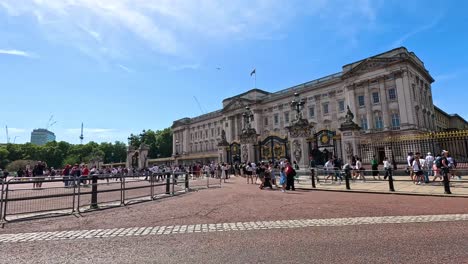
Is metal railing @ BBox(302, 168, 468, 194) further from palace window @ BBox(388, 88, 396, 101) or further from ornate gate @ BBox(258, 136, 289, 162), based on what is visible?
palace window @ BBox(388, 88, 396, 101)

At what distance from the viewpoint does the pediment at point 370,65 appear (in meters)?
49.0

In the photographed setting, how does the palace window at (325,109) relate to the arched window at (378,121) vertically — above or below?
above

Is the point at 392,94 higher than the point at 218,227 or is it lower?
higher

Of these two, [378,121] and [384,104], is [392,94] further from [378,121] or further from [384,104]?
[378,121]

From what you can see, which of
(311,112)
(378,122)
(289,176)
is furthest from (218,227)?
(311,112)

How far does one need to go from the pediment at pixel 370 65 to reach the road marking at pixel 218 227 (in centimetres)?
4946

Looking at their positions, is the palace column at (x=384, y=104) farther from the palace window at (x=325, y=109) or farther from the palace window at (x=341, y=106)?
the palace window at (x=325, y=109)

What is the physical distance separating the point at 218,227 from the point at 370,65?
54.8 m

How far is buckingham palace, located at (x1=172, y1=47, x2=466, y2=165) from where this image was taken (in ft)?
83.7

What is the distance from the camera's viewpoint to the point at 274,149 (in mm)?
26703

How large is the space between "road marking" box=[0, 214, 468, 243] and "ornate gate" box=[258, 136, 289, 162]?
57.6 ft

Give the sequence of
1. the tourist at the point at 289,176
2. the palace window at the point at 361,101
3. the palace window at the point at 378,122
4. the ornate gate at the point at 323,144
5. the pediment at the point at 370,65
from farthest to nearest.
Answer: the palace window at the point at 361,101 < the palace window at the point at 378,122 < the pediment at the point at 370,65 < the ornate gate at the point at 323,144 < the tourist at the point at 289,176

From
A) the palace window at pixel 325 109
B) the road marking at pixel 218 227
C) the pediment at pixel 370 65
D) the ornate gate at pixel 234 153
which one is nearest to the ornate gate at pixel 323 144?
the ornate gate at pixel 234 153

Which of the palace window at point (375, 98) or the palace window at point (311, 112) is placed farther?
the palace window at point (311, 112)
